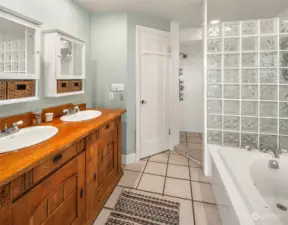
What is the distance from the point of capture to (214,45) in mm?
2141

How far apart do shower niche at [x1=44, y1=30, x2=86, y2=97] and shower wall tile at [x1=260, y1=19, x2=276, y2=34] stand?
2086 millimetres

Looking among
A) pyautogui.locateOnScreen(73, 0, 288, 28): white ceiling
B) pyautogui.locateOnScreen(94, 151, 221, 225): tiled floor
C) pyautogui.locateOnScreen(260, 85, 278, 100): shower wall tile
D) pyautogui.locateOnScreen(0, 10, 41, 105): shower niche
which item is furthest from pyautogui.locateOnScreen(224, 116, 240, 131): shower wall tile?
pyautogui.locateOnScreen(0, 10, 41, 105): shower niche

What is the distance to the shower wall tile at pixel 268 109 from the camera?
6.31ft

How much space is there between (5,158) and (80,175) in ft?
1.80

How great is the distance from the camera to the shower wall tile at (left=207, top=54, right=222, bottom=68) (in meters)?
2.12

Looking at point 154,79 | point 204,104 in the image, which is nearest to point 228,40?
point 204,104

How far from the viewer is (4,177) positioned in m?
0.65

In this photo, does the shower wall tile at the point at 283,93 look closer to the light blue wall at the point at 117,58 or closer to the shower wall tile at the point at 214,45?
the shower wall tile at the point at 214,45

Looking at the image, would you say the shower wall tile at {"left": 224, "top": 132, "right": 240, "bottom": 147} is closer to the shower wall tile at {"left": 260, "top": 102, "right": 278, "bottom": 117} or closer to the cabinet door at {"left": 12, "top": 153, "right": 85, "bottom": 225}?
the shower wall tile at {"left": 260, "top": 102, "right": 278, "bottom": 117}

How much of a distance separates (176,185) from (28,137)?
1637 mm

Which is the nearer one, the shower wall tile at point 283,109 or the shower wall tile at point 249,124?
the shower wall tile at point 283,109

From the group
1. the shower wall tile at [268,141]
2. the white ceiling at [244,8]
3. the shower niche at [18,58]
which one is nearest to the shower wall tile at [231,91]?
the shower wall tile at [268,141]

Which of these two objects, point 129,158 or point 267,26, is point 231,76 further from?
point 129,158

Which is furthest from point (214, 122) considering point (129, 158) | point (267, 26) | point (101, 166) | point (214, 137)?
point (101, 166)
